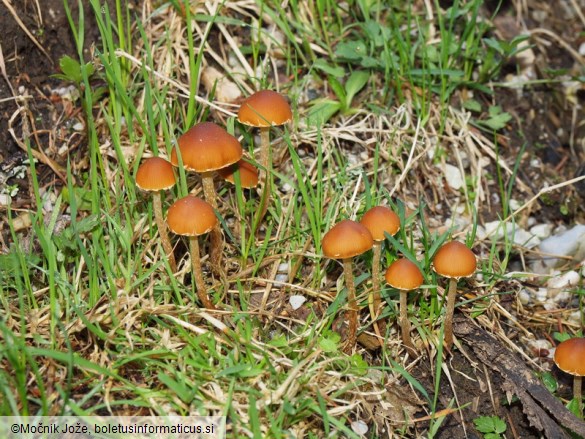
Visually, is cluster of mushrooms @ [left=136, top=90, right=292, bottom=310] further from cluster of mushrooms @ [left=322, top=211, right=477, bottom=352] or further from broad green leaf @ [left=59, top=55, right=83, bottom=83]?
broad green leaf @ [left=59, top=55, right=83, bottom=83]

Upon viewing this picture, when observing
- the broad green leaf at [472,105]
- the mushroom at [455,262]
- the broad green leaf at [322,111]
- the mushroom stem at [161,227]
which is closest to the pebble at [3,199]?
the mushroom stem at [161,227]

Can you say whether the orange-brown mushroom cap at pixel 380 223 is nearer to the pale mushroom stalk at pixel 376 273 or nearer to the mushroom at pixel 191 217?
the pale mushroom stalk at pixel 376 273

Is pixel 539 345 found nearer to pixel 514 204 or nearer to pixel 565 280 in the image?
pixel 565 280

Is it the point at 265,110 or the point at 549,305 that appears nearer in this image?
the point at 265,110

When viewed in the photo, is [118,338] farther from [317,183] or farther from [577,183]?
[577,183]

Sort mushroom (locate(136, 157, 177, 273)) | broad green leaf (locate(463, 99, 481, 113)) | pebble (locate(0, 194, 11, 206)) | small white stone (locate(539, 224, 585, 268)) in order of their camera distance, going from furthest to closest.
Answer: broad green leaf (locate(463, 99, 481, 113)) < small white stone (locate(539, 224, 585, 268)) < pebble (locate(0, 194, 11, 206)) < mushroom (locate(136, 157, 177, 273))

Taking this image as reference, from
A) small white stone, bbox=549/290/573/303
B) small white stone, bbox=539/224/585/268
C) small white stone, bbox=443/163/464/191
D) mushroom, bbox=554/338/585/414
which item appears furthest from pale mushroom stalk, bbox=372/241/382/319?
small white stone, bbox=539/224/585/268

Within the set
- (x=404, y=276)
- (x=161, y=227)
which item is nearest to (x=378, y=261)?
(x=404, y=276)
